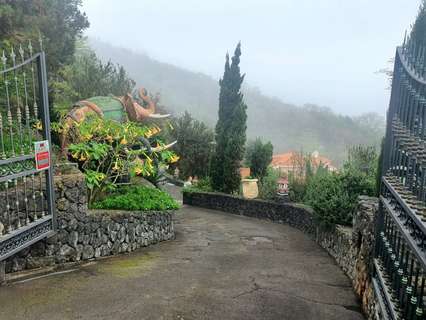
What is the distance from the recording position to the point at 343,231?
27.6 ft

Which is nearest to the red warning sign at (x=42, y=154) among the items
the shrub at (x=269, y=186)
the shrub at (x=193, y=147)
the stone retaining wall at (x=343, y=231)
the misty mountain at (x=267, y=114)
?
the stone retaining wall at (x=343, y=231)

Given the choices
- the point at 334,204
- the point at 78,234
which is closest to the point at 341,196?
the point at 334,204

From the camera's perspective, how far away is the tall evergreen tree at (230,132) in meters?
18.5

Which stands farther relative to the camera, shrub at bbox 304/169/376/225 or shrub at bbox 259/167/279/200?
shrub at bbox 259/167/279/200

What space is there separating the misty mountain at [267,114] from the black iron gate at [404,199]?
67.0 metres

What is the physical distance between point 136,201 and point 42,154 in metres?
3.53

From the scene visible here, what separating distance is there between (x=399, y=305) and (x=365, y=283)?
7.06 ft

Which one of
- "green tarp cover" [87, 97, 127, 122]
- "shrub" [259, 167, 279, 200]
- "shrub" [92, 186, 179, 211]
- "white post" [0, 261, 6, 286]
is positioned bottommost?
"shrub" [259, 167, 279, 200]

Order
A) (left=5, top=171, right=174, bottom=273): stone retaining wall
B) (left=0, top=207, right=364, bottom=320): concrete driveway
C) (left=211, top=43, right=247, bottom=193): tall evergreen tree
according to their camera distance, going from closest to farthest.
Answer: (left=0, top=207, right=364, bottom=320): concrete driveway
(left=5, top=171, right=174, bottom=273): stone retaining wall
(left=211, top=43, right=247, bottom=193): tall evergreen tree

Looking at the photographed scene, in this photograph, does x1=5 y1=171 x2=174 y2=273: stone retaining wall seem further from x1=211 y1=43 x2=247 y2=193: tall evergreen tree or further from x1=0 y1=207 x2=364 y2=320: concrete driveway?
x1=211 y1=43 x2=247 y2=193: tall evergreen tree

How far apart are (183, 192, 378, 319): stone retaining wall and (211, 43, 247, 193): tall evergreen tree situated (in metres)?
1.02

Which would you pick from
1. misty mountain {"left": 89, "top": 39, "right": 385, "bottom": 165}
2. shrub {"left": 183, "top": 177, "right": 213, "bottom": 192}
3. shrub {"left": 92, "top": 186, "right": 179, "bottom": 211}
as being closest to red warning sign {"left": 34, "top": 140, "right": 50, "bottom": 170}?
shrub {"left": 92, "top": 186, "right": 179, "bottom": 211}

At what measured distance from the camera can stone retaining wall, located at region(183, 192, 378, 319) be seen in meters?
5.51

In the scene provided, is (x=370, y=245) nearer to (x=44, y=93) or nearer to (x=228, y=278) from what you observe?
(x=228, y=278)
